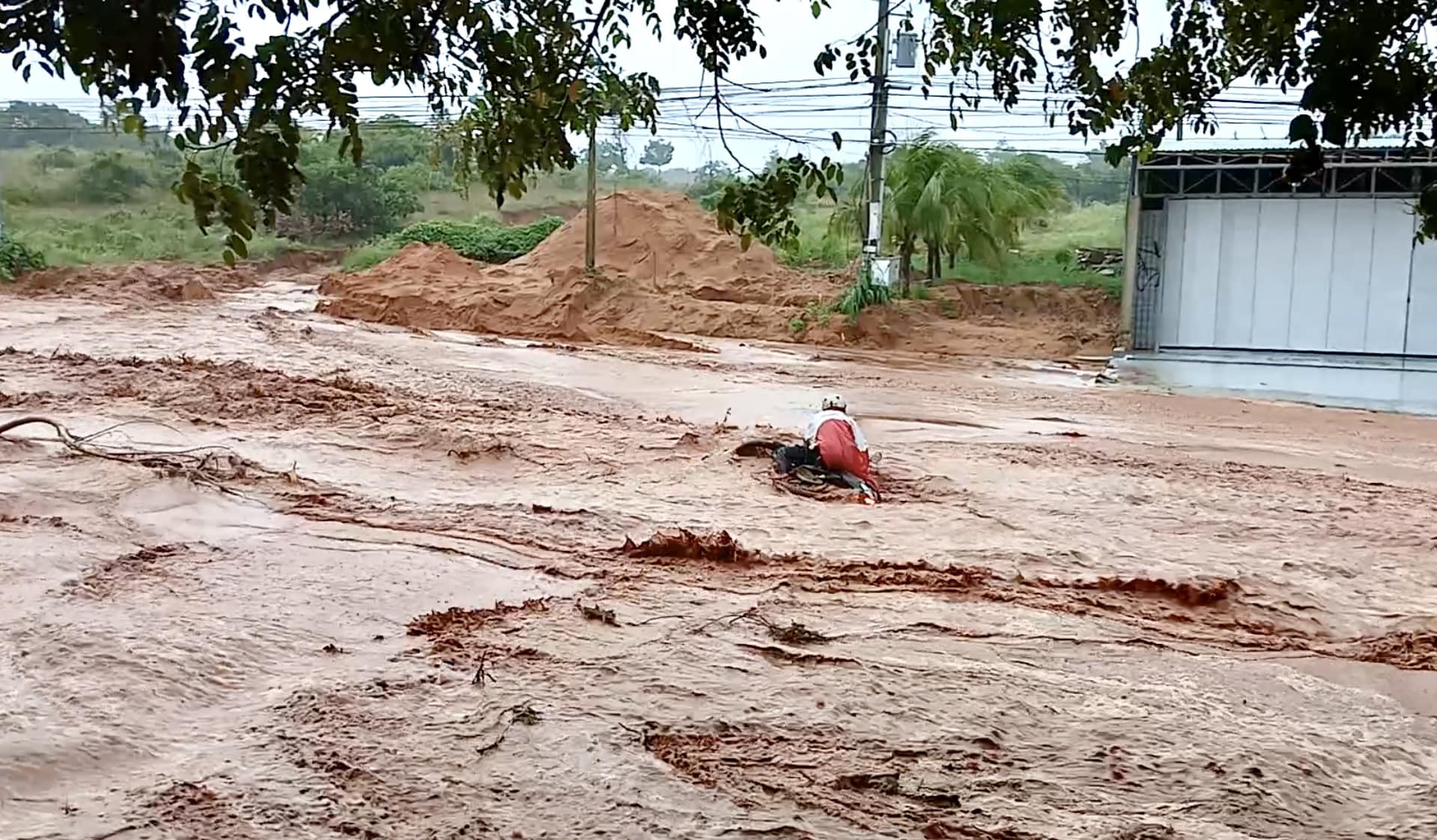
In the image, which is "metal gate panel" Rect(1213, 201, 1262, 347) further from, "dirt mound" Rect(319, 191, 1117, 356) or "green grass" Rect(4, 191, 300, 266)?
"green grass" Rect(4, 191, 300, 266)

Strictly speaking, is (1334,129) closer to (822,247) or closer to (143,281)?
(822,247)

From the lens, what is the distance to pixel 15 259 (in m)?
33.4

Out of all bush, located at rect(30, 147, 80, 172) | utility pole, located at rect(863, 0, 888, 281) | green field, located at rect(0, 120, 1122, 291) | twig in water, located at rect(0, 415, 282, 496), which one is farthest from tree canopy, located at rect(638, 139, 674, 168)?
twig in water, located at rect(0, 415, 282, 496)

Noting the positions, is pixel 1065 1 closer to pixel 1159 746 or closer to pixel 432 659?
pixel 1159 746

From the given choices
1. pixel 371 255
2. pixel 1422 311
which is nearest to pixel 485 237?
pixel 371 255

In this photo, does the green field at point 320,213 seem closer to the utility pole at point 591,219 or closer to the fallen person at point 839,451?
the utility pole at point 591,219

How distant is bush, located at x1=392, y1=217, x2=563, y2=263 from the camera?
37719mm

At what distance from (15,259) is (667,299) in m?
16.3

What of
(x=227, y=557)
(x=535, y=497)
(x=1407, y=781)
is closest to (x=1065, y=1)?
(x=1407, y=781)

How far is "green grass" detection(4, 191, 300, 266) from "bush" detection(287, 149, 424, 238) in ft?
4.56

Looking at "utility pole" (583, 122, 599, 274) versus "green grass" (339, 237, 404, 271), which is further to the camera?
"green grass" (339, 237, 404, 271)

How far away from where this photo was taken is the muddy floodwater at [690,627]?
6.11m

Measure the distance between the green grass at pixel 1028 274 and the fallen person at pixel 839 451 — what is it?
1712 centimetres

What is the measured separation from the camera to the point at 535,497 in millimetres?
12508
